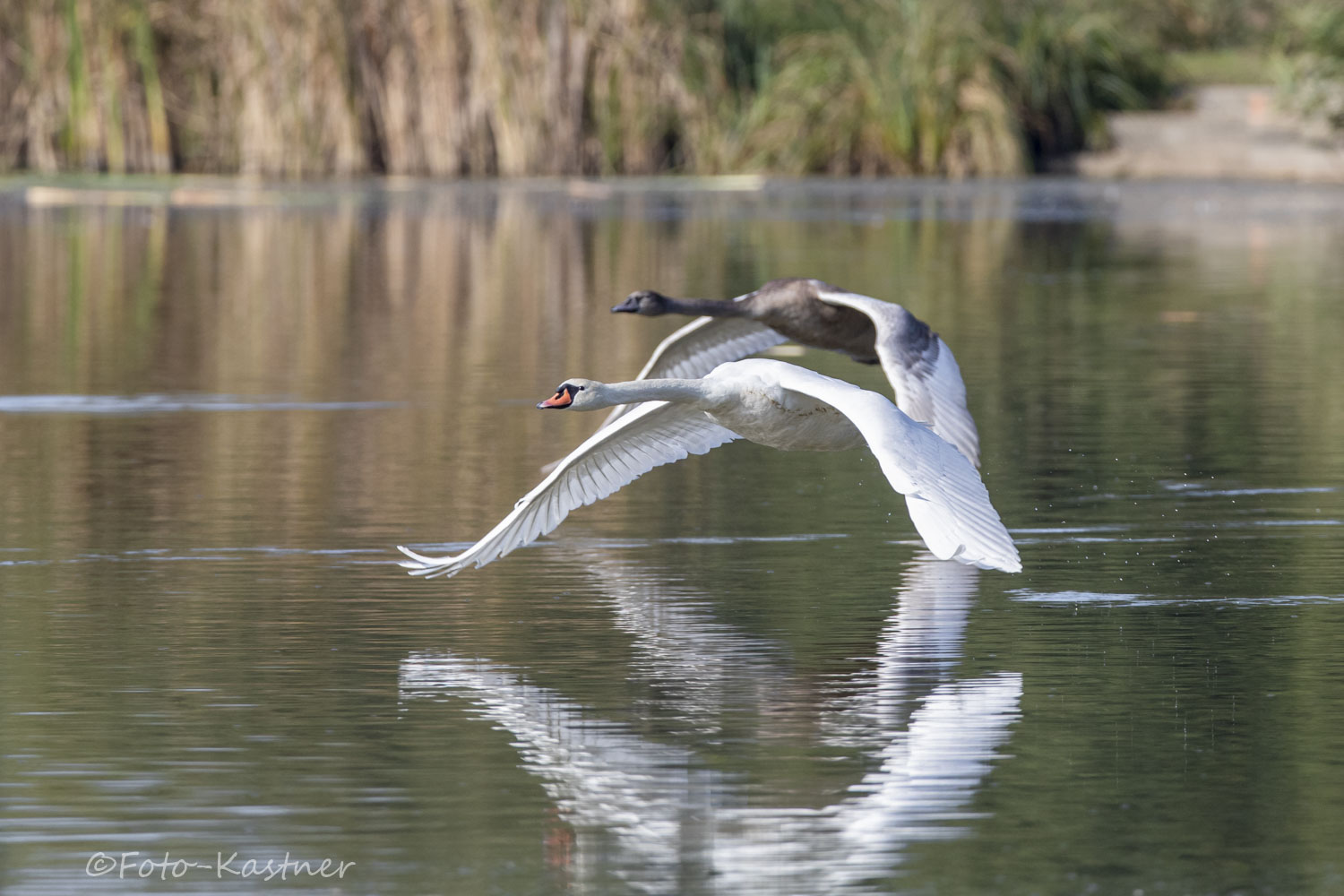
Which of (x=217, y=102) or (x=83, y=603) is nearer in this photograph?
(x=83, y=603)

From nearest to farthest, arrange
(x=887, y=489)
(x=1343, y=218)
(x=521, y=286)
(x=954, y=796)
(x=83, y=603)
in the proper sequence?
(x=954, y=796) < (x=83, y=603) < (x=887, y=489) < (x=521, y=286) < (x=1343, y=218)

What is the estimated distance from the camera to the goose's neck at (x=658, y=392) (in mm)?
8258

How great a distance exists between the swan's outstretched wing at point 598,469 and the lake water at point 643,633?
182 millimetres

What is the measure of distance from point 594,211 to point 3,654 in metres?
22.4

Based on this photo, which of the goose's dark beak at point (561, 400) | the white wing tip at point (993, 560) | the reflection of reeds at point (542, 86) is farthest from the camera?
the reflection of reeds at point (542, 86)

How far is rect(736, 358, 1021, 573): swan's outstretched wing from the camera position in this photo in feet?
22.5

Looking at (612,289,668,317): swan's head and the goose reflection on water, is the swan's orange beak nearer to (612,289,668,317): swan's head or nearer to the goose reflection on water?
the goose reflection on water

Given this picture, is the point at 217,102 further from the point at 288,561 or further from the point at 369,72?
the point at 288,561

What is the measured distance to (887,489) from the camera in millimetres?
10945

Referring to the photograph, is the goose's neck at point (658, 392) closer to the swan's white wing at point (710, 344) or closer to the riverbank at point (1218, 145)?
the swan's white wing at point (710, 344)

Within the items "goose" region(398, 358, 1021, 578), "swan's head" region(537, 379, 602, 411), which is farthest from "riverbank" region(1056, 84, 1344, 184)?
"swan's head" region(537, 379, 602, 411)

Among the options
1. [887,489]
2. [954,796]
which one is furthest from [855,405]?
[887,489]

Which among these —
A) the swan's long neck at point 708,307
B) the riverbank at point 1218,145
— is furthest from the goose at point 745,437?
the riverbank at point 1218,145

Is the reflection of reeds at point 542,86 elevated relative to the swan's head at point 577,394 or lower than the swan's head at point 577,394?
elevated
